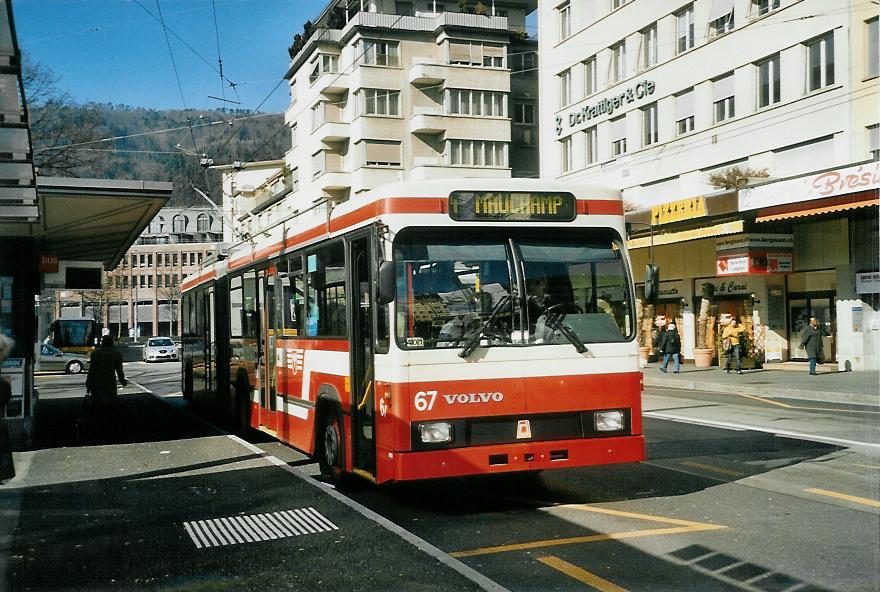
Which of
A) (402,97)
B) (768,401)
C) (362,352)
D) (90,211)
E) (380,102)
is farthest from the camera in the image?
(402,97)

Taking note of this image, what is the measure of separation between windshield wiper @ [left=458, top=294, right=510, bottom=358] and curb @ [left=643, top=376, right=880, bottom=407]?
13.4 m

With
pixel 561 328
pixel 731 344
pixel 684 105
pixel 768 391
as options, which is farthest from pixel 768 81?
pixel 561 328

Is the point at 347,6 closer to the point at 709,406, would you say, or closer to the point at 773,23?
the point at 773,23

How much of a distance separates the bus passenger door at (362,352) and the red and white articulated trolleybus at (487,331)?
2cm

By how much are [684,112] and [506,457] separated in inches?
1133

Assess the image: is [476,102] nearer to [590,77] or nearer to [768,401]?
[590,77]

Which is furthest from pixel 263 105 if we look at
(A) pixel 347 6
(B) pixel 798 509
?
(A) pixel 347 6

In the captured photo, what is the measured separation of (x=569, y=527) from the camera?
7.35 meters

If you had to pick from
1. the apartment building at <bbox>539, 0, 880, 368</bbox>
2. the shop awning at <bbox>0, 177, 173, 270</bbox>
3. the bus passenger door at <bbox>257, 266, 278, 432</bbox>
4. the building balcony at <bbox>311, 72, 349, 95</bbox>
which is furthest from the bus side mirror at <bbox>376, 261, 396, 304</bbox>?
the building balcony at <bbox>311, 72, 349, 95</bbox>

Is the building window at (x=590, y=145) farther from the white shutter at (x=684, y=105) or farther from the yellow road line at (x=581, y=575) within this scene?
the yellow road line at (x=581, y=575)

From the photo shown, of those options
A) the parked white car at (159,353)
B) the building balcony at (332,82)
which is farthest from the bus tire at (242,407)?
the parked white car at (159,353)

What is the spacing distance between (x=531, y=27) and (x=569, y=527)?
5918 cm

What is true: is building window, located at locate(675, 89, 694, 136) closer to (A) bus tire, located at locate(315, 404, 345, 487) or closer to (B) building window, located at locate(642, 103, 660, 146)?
(B) building window, located at locate(642, 103, 660, 146)

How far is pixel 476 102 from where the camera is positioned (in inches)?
2174
